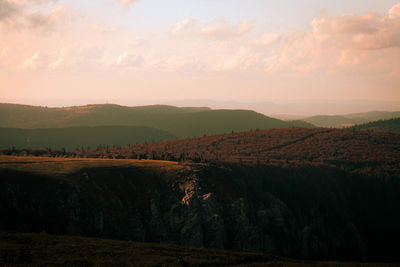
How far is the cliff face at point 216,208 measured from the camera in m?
74.4

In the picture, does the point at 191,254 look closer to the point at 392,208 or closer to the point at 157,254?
the point at 157,254

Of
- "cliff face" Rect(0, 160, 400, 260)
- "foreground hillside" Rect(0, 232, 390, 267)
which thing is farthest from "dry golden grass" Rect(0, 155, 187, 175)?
"foreground hillside" Rect(0, 232, 390, 267)

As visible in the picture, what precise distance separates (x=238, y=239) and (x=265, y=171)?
167 feet

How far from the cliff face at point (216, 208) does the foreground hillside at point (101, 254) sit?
918 inches

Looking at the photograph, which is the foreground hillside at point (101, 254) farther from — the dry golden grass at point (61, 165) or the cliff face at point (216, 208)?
the dry golden grass at point (61, 165)

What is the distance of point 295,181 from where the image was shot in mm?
143125

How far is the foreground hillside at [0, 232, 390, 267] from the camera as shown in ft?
128

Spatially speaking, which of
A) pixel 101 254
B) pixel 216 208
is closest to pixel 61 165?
pixel 216 208

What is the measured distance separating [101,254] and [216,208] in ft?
180

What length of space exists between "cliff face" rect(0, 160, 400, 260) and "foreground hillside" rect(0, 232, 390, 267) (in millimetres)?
23314

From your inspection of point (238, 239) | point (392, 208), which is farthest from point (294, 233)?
point (392, 208)

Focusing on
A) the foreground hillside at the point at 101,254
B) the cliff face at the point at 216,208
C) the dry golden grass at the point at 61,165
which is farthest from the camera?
the dry golden grass at the point at 61,165

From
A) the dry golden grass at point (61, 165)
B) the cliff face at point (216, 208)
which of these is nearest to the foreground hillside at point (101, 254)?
the cliff face at point (216, 208)

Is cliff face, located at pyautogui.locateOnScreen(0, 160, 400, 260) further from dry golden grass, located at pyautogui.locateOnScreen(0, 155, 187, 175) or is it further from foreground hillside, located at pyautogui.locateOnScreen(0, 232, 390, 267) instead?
foreground hillside, located at pyautogui.locateOnScreen(0, 232, 390, 267)
